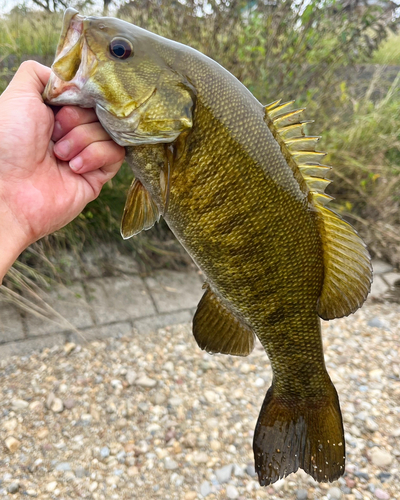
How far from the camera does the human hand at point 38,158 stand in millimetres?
A: 1422

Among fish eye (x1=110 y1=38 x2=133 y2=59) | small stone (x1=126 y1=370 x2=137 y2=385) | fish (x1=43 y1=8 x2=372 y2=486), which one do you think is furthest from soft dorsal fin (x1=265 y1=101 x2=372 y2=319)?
small stone (x1=126 y1=370 x2=137 y2=385)

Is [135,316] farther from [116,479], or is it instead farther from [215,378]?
[116,479]

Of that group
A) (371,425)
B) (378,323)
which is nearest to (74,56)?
(371,425)

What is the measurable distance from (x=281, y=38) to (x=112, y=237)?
248 cm

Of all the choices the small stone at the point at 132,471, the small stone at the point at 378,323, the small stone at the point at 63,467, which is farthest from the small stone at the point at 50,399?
the small stone at the point at 378,323

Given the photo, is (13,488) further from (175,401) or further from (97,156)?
(97,156)

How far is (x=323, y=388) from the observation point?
1.56 metres

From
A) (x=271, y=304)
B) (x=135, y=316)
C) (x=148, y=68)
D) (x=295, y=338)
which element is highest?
(x=148, y=68)

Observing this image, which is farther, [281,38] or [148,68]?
[281,38]

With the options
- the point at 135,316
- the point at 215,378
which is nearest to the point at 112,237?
the point at 135,316

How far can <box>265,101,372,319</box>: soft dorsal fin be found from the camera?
4.34 ft

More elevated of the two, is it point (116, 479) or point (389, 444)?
point (389, 444)

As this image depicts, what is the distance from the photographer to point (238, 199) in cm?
128

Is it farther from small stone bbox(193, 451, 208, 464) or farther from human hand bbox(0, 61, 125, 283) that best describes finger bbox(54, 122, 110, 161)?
small stone bbox(193, 451, 208, 464)
